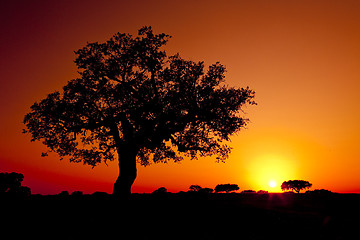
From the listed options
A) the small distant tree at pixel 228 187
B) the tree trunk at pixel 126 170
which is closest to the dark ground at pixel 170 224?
the tree trunk at pixel 126 170

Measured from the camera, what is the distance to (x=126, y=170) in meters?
26.0

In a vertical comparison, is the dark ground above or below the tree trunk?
below

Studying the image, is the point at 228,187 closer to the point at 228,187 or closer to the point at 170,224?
the point at 228,187

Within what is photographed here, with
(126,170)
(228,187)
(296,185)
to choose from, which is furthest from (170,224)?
(296,185)

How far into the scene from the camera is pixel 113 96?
83.9ft

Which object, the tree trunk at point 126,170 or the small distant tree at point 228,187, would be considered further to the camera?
the small distant tree at point 228,187

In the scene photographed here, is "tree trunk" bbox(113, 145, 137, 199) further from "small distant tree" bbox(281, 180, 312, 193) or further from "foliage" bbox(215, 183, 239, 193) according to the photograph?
"small distant tree" bbox(281, 180, 312, 193)

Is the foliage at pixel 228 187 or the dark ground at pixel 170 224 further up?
the foliage at pixel 228 187

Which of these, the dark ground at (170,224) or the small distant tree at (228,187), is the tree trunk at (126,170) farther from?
the small distant tree at (228,187)

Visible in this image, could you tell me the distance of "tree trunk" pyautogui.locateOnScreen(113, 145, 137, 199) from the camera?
84.4 feet

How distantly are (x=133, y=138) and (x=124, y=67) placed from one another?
7229 mm

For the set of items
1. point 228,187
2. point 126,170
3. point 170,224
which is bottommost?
point 170,224

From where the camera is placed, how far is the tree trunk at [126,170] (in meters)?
25.7

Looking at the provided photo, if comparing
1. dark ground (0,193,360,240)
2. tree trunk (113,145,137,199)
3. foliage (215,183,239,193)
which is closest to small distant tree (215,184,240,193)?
foliage (215,183,239,193)
